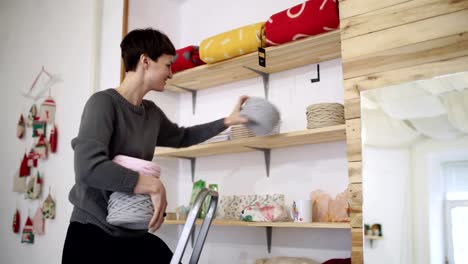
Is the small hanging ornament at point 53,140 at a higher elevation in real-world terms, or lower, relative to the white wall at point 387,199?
higher

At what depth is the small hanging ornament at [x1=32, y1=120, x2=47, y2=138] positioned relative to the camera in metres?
3.45

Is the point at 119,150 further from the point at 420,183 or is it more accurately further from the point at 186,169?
the point at 186,169

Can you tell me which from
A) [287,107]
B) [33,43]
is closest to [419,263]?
[287,107]

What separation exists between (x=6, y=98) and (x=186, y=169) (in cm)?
192

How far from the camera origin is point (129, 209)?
1492mm

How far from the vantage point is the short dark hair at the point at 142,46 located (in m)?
1.77

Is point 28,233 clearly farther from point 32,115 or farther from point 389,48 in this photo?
point 389,48

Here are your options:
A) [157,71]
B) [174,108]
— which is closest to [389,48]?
[157,71]

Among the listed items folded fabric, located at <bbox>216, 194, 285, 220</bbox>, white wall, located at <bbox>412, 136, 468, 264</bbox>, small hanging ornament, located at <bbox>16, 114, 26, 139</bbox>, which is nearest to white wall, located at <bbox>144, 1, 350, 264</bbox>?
folded fabric, located at <bbox>216, 194, 285, 220</bbox>

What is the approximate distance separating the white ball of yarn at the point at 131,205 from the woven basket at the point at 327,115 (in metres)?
1.03

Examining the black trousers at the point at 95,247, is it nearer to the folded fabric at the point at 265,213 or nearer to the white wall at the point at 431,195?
the folded fabric at the point at 265,213

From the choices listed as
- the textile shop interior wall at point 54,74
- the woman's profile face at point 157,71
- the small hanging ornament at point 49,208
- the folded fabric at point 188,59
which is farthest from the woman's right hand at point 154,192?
the small hanging ornament at point 49,208

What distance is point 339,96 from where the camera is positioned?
8.27 ft

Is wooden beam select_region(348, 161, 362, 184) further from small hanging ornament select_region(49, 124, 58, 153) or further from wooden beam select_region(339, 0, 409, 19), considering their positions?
small hanging ornament select_region(49, 124, 58, 153)
